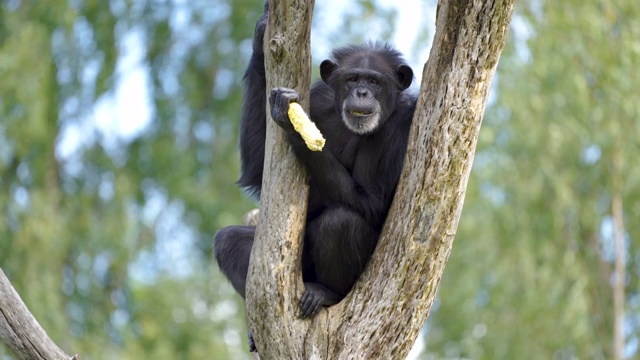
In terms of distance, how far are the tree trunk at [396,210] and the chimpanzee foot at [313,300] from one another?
1.9 inches

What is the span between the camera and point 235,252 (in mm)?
6629

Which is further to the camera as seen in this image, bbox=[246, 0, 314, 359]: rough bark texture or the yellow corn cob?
bbox=[246, 0, 314, 359]: rough bark texture

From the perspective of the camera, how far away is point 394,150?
641 cm

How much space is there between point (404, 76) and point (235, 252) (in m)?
1.82

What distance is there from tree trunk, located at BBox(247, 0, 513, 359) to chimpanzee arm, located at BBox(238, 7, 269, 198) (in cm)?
95

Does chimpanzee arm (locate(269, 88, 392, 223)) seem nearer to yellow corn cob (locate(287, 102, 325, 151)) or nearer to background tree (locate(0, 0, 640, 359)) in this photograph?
yellow corn cob (locate(287, 102, 325, 151))

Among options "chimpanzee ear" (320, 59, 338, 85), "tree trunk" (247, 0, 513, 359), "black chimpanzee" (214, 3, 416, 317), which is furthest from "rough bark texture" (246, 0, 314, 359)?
"chimpanzee ear" (320, 59, 338, 85)

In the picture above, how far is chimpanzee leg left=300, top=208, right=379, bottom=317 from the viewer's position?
20.1 feet

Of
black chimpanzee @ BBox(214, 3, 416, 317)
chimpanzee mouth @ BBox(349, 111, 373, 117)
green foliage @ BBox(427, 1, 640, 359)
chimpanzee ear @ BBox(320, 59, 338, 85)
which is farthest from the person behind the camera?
green foliage @ BBox(427, 1, 640, 359)

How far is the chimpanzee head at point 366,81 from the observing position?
21.2 ft

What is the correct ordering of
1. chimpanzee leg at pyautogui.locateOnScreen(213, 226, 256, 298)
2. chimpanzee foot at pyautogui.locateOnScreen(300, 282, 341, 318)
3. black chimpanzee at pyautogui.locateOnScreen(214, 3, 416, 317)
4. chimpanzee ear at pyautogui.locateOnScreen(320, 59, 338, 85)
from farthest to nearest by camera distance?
chimpanzee ear at pyautogui.locateOnScreen(320, 59, 338, 85)
chimpanzee leg at pyautogui.locateOnScreen(213, 226, 256, 298)
black chimpanzee at pyautogui.locateOnScreen(214, 3, 416, 317)
chimpanzee foot at pyautogui.locateOnScreen(300, 282, 341, 318)

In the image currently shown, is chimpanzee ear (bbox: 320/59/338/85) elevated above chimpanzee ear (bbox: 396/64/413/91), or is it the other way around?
chimpanzee ear (bbox: 320/59/338/85)

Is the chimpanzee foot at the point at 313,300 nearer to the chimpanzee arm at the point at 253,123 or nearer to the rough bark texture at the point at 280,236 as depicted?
the rough bark texture at the point at 280,236

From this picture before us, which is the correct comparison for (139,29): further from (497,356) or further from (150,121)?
(497,356)
